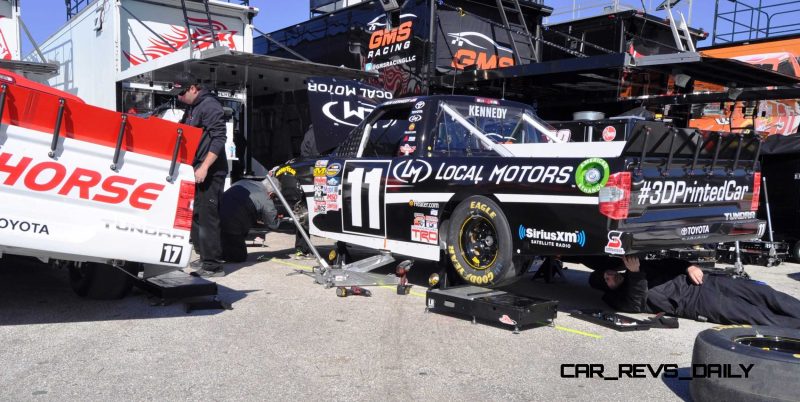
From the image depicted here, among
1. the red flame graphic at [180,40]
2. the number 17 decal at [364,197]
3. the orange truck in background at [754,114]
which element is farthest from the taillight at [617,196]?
the red flame graphic at [180,40]

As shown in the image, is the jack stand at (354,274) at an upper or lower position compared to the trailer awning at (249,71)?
lower

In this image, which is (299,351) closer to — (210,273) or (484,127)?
(210,273)

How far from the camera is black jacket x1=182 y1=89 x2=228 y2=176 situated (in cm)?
683

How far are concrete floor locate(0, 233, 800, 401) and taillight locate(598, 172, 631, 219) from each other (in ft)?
3.10

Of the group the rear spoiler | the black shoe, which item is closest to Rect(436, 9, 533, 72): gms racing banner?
the black shoe

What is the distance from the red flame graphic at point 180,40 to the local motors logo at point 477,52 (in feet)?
14.0

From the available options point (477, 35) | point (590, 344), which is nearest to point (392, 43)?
point (477, 35)

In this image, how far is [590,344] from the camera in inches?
185

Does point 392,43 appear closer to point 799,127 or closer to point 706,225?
point 799,127

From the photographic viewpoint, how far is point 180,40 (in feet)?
40.0

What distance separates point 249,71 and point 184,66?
1134 millimetres

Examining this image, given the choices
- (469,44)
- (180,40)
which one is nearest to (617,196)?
A: (469,44)

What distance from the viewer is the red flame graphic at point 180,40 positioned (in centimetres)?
1161

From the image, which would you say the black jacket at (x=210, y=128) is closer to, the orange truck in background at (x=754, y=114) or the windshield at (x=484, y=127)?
the windshield at (x=484, y=127)
